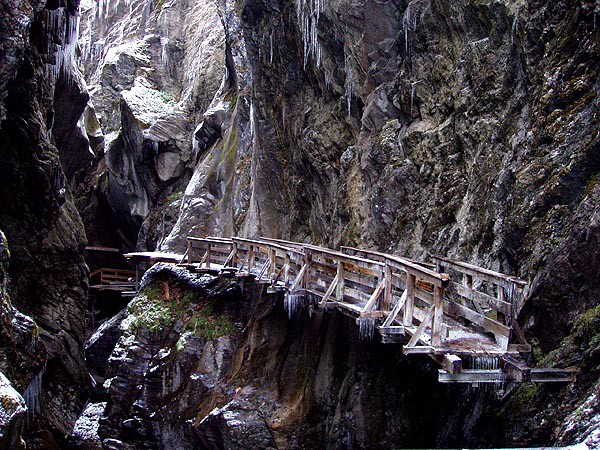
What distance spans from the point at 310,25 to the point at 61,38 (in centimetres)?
985

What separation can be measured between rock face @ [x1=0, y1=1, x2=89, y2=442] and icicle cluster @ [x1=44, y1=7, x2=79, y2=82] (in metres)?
0.04

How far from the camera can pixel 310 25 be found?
20703mm

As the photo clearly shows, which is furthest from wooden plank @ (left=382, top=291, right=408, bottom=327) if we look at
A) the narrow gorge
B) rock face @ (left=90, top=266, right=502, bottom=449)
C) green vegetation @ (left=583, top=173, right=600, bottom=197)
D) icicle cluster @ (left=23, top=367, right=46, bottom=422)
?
icicle cluster @ (left=23, top=367, right=46, bottom=422)

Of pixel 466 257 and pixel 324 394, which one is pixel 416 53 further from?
pixel 324 394

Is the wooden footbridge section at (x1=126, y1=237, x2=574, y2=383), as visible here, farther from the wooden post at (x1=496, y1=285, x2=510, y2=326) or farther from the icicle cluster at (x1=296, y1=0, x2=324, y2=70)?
the icicle cluster at (x1=296, y1=0, x2=324, y2=70)

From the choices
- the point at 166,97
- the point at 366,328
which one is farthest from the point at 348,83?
the point at 166,97

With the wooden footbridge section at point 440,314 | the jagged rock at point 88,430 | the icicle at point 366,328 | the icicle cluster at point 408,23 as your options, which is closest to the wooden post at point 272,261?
the wooden footbridge section at point 440,314

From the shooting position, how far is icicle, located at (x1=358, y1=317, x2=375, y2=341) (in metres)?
8.83

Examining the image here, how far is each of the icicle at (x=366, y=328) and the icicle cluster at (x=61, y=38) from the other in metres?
16.8

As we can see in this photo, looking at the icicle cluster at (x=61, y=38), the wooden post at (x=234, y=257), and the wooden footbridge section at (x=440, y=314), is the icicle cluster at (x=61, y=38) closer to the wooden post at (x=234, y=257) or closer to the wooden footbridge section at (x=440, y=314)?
the wooden post at (x=234, y=257)

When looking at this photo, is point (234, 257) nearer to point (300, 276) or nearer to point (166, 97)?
point (300, 276)

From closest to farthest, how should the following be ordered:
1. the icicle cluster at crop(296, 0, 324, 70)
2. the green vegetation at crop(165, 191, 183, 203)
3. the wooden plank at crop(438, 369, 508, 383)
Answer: the wooden plank at crop(438, 369, 508, 383) → the icicle cluster at crop(296, 0, 324, 70) → the green vegetation at crop(165, 191, 183, 203)

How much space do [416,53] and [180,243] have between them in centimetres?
1642

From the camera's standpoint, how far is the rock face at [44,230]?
776 inches
